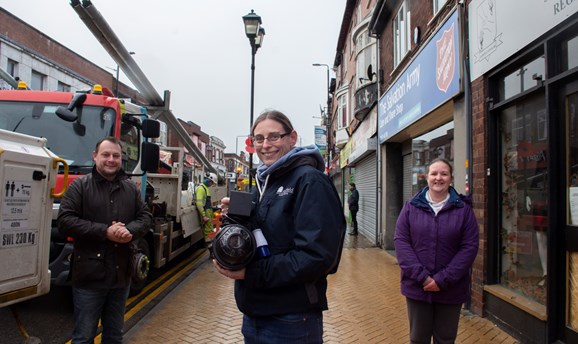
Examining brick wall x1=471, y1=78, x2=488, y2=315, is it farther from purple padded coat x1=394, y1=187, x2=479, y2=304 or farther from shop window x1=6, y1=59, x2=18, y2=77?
shop window x1=6, y1=59, x2=18, y2=77

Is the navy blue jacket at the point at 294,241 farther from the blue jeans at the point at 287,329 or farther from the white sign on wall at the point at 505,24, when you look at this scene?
the white sign on wall at the point at 505,24

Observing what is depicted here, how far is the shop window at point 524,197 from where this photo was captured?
425 centimetres

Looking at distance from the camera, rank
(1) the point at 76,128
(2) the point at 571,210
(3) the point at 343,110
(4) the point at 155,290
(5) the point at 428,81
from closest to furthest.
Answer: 1. (2) the point at 571,210
2. (1) the point at 76,128
3. (4) the point at 155,290
4. (5) the point at 428,81
5. (3) the point at 343,110

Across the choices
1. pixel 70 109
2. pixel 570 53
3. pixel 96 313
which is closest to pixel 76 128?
pixel 70 109

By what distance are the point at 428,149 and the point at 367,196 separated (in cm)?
558

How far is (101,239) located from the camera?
3.09 meters

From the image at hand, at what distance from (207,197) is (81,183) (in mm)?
6491

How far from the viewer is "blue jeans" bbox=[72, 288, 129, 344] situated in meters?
3.04

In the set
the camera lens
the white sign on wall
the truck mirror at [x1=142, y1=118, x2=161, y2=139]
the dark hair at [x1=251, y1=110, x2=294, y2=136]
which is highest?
the white sign on wall

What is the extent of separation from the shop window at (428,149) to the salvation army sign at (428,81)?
0.54m

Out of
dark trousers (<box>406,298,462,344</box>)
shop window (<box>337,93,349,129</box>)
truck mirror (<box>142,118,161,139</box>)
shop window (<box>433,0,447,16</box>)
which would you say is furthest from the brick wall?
shop window (<box>337,93,349,129</box>)

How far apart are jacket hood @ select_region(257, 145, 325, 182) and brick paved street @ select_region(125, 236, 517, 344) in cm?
295

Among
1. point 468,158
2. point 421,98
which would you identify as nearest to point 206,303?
point 468,158

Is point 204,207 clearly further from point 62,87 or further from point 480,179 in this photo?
point 62,87
